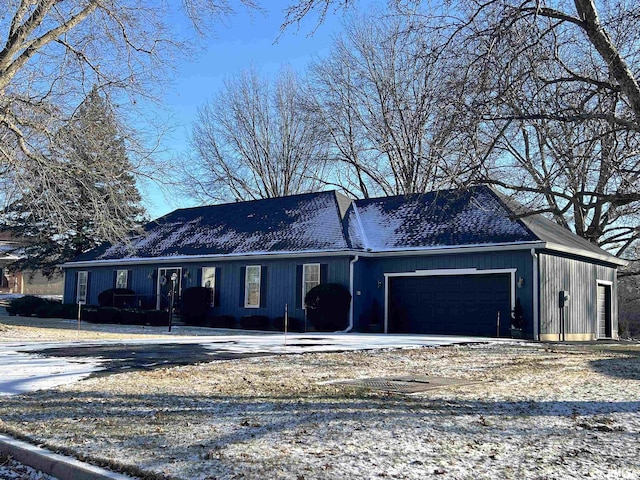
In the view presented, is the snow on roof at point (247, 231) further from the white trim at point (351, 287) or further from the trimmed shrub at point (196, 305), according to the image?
the trimmed shrub at point (196, 305)

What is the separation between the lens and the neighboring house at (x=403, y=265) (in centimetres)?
2133

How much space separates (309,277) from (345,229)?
2.32m

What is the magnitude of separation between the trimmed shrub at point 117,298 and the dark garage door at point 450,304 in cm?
1289

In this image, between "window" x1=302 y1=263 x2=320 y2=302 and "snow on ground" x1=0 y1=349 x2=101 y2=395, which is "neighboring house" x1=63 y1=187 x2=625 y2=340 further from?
"snow on ground" x1=0 y1=349 x2=101 y2=395

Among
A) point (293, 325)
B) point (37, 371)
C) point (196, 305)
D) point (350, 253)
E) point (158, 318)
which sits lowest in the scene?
point (37, 371)

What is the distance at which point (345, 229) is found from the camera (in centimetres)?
2522

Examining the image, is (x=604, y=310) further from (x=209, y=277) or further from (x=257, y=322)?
(x=209, y=277)

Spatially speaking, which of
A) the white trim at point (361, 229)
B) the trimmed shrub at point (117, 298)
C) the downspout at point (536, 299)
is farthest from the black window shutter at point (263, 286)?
the downspout at point (536, 299)

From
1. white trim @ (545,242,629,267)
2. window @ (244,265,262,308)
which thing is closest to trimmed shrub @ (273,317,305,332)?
window @ (244,265,262,308)

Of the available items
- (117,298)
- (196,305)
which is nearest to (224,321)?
(196,305)

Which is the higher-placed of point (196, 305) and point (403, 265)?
point (403, 265)

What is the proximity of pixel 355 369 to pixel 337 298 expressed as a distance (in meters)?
12.2

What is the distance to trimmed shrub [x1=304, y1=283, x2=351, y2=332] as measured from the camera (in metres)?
23.0

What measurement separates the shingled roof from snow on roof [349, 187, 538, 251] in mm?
34
